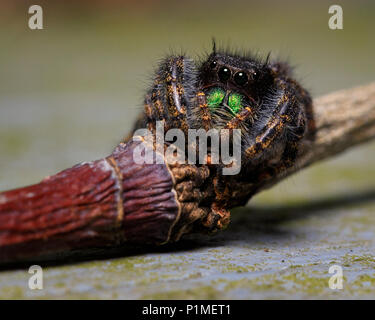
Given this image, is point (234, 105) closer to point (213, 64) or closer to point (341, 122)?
point (213, 64)

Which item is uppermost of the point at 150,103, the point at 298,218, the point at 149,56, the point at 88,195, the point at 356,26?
the point at 356,26

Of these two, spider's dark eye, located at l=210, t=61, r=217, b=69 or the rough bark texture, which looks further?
spider's dark eye, located at l=210, t=61, r=217, b=69

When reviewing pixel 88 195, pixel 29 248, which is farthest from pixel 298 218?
pixel 29 248

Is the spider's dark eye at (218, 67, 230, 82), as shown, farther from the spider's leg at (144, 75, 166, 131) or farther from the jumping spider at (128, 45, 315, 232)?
the spider's leg at (144, 75, 166, 131)

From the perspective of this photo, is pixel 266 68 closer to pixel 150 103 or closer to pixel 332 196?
pixel 150 103

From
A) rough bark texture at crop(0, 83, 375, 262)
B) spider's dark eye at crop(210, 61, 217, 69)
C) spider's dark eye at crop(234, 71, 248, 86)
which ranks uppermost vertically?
spider's dark eye at crop(210, 61, 217, 69)

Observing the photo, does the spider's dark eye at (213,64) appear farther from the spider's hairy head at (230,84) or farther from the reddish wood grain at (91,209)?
the reddish wood grain at (91,209)

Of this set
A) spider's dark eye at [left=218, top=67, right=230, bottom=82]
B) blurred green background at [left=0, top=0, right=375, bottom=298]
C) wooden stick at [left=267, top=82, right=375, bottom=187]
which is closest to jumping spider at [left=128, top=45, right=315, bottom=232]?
spider's dark eye at [left=218, top=67, right=230, bottom=82]
